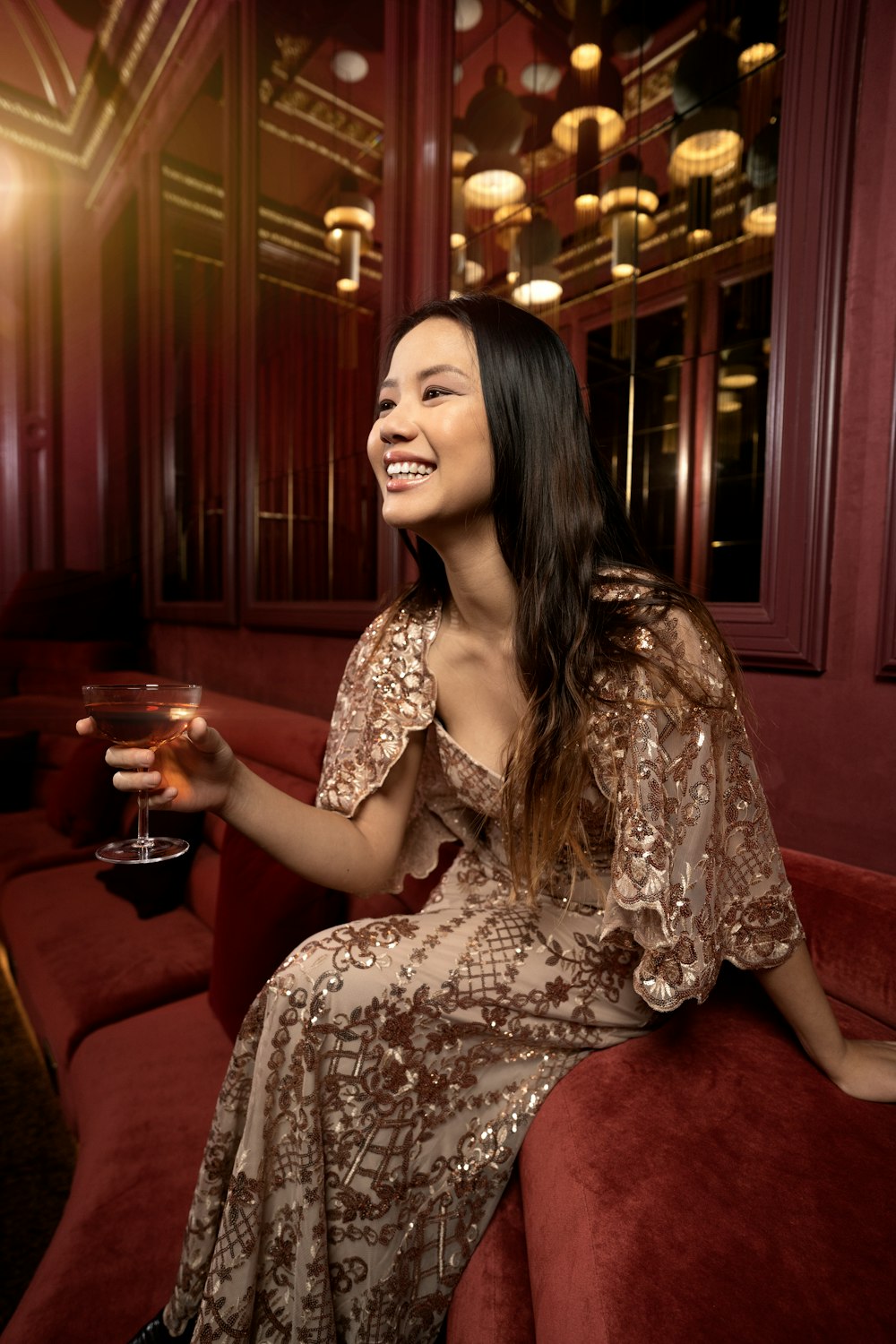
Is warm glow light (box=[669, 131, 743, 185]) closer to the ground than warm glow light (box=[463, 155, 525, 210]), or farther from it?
closer to the ground

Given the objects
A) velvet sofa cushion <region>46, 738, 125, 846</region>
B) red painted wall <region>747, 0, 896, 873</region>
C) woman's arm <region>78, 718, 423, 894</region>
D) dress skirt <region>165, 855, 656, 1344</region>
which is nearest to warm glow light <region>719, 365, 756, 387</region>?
red painted wall <region>747, 0, 896, 873</region>

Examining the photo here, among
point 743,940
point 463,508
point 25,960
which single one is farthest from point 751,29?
point 25,960

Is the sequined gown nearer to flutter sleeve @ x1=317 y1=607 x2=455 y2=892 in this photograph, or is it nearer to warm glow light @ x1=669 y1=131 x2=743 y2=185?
flutter sleeve @ x1=317 y1=607 x2=455 y2=892

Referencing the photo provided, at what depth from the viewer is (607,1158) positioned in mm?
751

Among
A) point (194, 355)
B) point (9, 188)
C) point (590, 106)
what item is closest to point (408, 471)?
point (590, 106)

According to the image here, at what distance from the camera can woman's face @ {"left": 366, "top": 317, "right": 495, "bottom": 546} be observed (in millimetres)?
934

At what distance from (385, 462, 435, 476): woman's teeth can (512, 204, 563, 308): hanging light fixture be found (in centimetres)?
120

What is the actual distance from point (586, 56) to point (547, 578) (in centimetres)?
160

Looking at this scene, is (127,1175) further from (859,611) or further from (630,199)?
(630,199)

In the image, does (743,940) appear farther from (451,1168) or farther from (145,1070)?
(145,1070)

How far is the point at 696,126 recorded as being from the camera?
1.48 metres

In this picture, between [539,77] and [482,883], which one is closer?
[482,883]

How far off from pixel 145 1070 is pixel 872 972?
131cm

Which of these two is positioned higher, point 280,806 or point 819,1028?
point 280,806
